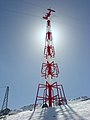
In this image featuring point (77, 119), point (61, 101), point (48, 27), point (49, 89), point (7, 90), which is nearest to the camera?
point (77, 119)

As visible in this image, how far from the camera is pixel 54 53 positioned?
101 ft

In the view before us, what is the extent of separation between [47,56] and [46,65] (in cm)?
140

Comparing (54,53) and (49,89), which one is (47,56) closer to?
(54,53)

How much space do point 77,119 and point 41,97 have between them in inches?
621

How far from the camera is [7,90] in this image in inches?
1519

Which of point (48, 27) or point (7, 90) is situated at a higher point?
point (48, 27)

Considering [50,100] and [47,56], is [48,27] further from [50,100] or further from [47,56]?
[50,100]

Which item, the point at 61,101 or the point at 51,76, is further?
the point at 51,76

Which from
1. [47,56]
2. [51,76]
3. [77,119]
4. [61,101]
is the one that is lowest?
[77,119]

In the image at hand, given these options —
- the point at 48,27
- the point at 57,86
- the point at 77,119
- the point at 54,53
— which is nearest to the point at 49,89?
the point at 57,86

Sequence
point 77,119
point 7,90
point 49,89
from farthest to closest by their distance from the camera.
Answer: point 7,90
point 49,89
point 77,119

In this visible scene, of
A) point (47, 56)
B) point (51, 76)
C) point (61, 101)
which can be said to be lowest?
point (61, 101)

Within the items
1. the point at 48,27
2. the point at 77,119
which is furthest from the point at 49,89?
the point at 77,119

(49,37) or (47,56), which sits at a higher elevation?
(49,37)
